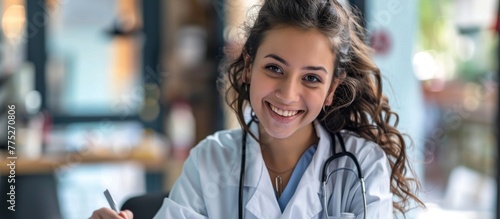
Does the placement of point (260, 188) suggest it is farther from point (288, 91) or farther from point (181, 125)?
point (181, 125)

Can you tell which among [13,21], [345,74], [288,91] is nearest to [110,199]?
[288,91]

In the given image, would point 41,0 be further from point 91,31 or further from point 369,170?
point 369,170

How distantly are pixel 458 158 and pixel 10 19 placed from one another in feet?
7.47

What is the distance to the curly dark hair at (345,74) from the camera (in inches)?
55.0

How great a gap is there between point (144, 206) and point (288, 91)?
469 millimetres

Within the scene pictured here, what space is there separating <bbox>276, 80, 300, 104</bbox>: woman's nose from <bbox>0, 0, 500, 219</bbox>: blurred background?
1198mm

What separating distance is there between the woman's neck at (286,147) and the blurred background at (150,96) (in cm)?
102

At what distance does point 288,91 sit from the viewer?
1.37 m

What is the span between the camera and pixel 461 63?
3.30 metres

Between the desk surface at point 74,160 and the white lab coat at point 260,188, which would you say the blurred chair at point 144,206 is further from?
the desk surface at point 74,160

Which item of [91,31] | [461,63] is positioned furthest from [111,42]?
[461,63]

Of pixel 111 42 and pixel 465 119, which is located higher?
pixel 111 42

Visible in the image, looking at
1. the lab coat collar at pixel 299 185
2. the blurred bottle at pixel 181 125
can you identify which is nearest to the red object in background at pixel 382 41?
the lab coat collar at pixel 299 185

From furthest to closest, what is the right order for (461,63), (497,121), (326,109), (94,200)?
(94,200)
(461,63)
(497,121)
(326,109)
